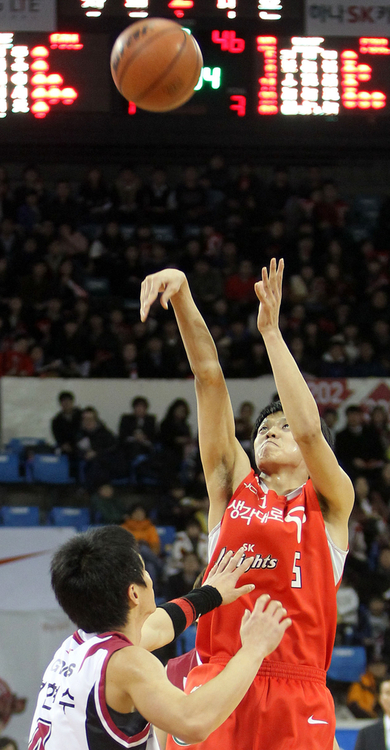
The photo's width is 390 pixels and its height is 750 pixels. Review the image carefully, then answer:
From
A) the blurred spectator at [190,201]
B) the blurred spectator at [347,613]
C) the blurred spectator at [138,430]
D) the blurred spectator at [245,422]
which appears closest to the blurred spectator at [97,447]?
the blurred spectator at [138,430]

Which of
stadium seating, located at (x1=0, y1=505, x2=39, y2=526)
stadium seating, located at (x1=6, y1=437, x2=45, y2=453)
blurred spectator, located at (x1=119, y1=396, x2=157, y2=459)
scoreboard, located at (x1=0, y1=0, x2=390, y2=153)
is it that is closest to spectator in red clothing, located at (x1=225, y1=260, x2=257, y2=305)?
blurred spectator, located at (x1=119, y1=396, x2=157, y2=459)

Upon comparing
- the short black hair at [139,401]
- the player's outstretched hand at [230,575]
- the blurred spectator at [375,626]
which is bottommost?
the blurred spectator at [375,626]

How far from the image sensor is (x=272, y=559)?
2953mm

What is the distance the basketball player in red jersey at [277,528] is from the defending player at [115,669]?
315 millimetres

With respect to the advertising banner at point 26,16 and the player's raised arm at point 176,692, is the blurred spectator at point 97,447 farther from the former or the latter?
the player's raised arm at point 176,692

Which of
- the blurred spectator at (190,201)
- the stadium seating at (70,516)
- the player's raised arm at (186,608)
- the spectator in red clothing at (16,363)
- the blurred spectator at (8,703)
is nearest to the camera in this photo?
the player's raised arm at (186,608)

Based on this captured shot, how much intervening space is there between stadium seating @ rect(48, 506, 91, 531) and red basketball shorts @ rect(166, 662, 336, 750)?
5665 millimetres

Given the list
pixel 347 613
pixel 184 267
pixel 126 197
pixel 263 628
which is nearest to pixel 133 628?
pixel 263 628

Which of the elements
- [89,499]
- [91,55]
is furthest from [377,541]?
[91,55]

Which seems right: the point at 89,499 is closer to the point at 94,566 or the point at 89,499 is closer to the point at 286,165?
the point at 286,165

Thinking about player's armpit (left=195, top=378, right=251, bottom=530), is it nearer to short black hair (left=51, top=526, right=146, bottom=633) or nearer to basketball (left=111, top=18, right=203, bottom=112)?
short black hair (left=51, top=526, right=146, bottom=633)

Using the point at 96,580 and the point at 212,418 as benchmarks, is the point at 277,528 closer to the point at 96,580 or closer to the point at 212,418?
the point at 212,418

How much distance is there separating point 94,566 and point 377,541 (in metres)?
6.36

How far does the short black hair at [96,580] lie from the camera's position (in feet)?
8.06
